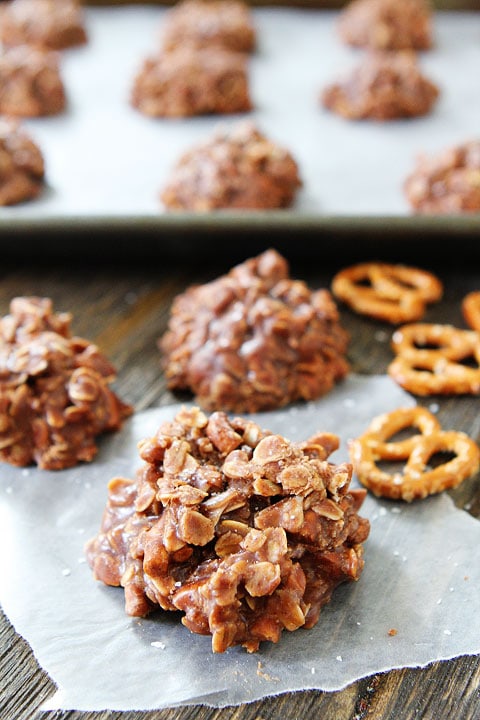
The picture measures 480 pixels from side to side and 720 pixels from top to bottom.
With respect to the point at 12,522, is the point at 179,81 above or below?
above

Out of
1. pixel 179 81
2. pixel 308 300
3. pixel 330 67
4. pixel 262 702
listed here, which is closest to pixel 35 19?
pixel 179 81

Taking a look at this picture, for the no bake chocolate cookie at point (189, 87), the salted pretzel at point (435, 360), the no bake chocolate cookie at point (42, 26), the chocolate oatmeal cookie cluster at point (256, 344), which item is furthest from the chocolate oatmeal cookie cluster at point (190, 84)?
the salted pretzel at point (435, 360)

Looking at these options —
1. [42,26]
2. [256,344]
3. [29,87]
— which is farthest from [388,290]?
[42,26]

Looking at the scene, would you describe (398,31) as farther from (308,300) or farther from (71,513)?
(71,513)

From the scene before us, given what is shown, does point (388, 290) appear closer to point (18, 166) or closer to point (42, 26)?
point (18, 166)

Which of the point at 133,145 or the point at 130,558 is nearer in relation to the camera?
the point at 130,558

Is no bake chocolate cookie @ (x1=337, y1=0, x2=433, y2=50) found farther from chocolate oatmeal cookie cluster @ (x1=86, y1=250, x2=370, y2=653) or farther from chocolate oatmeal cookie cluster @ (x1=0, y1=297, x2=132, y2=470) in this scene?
chocolate oatmeal cookie cluster @ (x1=86, y1=250, x2=370, y2=653)
